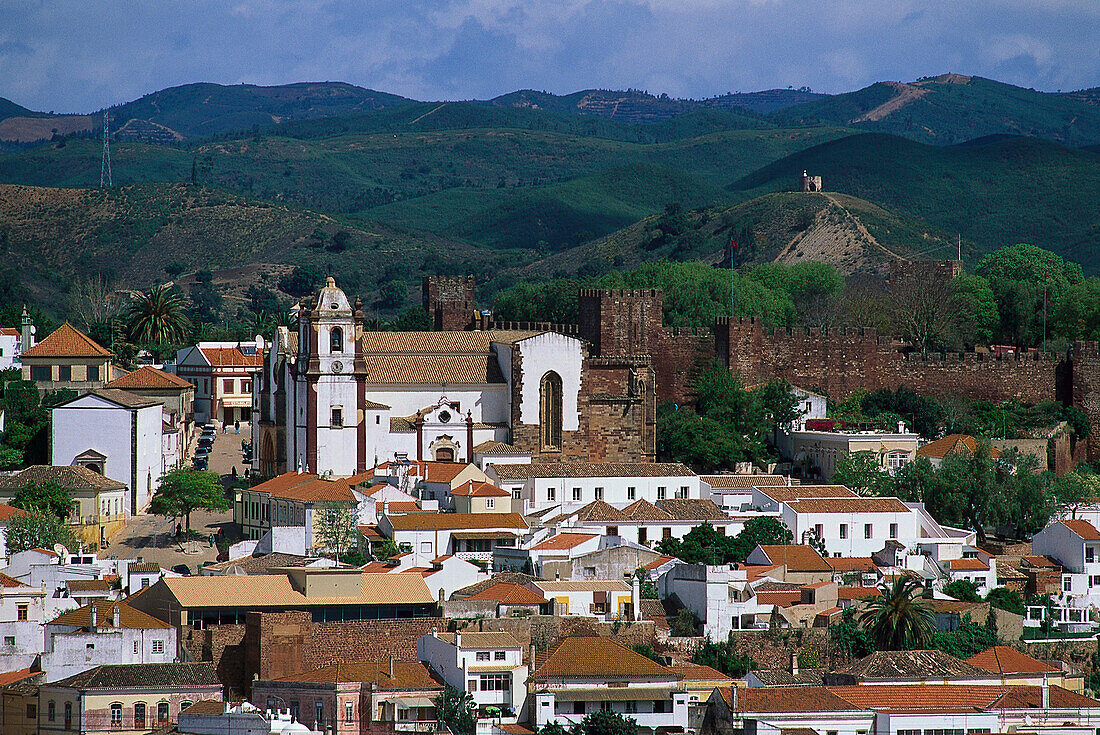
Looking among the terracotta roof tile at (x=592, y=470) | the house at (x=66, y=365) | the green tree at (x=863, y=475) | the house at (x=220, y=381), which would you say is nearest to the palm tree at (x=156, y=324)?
the house at (x=220, y=381)

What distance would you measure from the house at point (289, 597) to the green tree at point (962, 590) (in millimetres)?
12466

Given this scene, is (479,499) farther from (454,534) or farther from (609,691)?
(609,691)

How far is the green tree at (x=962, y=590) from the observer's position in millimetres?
46969

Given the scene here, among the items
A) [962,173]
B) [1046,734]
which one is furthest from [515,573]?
[962,173]

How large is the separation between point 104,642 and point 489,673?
7607 mm

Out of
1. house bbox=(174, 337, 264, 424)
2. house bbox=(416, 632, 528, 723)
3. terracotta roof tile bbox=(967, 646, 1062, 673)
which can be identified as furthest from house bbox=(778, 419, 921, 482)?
house bbox=(174, 337, 264, 424)

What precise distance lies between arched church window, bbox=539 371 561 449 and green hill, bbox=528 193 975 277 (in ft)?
143

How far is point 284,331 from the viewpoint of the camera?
5906cm

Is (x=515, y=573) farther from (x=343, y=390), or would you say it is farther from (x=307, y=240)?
(x=307, y=240)

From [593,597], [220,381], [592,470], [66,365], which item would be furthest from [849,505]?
[220,381]

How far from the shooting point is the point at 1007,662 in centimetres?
4138

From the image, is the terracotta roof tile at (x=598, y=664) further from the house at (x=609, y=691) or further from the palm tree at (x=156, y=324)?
the palm tree at (x=156, y=324)

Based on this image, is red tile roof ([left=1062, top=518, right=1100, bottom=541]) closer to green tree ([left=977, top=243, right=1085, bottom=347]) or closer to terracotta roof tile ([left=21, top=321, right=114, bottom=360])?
green tree ([left=977, top=243, right=1085, bottom=347])

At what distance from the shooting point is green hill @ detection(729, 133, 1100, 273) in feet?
434
